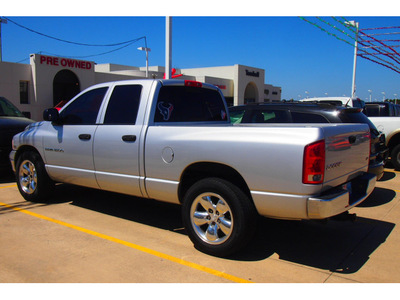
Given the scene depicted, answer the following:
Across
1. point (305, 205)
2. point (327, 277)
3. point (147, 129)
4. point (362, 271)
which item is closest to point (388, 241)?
point (362, 271)

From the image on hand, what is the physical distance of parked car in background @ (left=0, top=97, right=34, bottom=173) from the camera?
7500 millimetres

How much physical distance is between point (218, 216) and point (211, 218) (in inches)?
4.0

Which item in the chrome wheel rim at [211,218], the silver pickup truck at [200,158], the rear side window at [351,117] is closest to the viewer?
the silver pickup truck at [200,158]

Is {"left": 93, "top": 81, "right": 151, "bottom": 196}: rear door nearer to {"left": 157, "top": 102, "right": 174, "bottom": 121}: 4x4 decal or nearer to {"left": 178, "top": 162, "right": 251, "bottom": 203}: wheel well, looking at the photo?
{"left": 157, "top": 102, "right": 174, "bottom": 121}: 4x4 decal

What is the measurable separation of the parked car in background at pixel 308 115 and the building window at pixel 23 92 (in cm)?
1957

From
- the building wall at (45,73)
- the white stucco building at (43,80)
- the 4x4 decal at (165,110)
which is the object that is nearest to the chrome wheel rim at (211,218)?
the 4x4 decal at (165,110)

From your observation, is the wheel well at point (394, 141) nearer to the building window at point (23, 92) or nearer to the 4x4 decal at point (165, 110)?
the 4x4 decal at point (165, 110)

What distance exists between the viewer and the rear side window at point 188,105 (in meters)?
4.71

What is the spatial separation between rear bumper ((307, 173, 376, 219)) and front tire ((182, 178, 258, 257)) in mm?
643

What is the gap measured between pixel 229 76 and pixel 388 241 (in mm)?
38449

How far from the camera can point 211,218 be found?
3936mm

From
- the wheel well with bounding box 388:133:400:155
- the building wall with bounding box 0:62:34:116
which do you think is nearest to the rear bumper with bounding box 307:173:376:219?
the wheel well with bounding box 388:133:400:155

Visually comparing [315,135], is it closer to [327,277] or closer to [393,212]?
[327,277]

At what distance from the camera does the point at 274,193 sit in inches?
136
